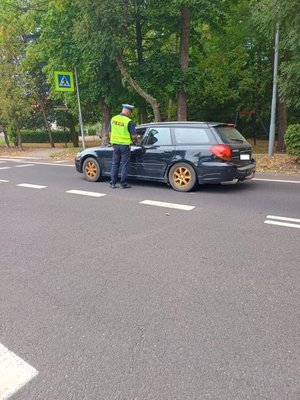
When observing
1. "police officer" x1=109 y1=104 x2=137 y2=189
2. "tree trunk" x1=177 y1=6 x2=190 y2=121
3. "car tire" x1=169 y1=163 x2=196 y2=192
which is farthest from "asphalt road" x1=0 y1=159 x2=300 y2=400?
"tree trunk" x1=177 y1=6 x2=190 y2=121

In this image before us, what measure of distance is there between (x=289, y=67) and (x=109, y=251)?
8533 mm

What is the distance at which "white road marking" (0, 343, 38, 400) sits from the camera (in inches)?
87.3

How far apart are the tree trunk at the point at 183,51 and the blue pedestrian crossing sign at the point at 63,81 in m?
4.80

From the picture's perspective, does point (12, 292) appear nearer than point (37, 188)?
Yes

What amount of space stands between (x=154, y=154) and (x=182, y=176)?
0.90 metres

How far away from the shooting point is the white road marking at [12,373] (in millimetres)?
2217

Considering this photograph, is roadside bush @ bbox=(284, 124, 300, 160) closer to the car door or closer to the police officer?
the car door

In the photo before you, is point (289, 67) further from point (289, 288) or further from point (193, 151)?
point (289, 288)

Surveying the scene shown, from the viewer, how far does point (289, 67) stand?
401 inches

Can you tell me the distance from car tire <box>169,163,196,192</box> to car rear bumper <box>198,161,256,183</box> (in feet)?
0.67

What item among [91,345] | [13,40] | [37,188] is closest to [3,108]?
[13,40]

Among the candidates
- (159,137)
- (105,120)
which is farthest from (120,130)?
(105,120)

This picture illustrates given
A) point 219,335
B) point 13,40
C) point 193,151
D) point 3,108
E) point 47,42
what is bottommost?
point 219,335

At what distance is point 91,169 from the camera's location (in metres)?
9.68
